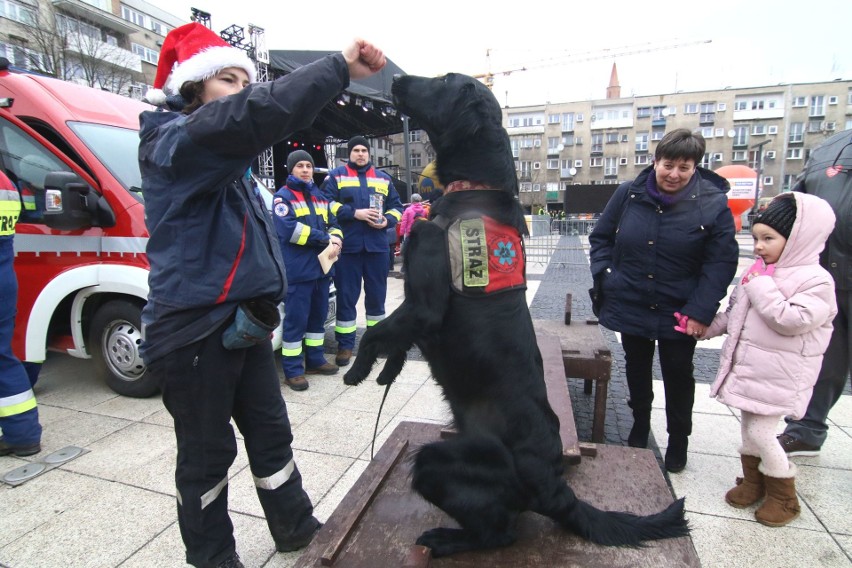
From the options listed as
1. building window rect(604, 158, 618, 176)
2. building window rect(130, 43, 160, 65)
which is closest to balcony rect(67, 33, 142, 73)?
building window rect(130, 43, 160, 65)

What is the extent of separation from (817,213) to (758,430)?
1.10 metres

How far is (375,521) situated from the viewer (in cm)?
171

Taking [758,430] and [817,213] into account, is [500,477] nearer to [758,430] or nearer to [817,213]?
[758,430]

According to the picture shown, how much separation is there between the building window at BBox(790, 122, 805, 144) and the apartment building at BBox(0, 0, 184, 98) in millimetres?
59318

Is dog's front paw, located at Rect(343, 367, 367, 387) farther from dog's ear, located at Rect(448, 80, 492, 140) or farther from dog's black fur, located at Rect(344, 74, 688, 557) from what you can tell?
dog's ear, located at Rect(448, 80, 492, 140)

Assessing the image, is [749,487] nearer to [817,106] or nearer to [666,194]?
[666,194]

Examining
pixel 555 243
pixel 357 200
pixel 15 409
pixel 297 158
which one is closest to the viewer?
pixel 15 409

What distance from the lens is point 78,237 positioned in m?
3.48

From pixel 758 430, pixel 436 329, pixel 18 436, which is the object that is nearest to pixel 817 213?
pixel 758 430

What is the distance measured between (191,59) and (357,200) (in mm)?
3113

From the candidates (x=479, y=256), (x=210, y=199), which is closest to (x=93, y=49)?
(x=210, y=199)

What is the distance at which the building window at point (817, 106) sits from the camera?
150 feet

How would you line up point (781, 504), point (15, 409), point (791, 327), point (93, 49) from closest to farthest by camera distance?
point (791, 327) < point (781, 504) < point (15, 409) < point (93, 49)

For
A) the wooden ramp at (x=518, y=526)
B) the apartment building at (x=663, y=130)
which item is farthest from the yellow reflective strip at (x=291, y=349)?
the apartment building at (x=663, y=130)
